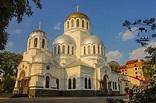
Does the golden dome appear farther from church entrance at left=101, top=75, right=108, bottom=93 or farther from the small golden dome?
church entrance at left=101, top=75, right=108, bottom=93

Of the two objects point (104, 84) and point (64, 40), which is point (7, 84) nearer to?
point (64, 40)

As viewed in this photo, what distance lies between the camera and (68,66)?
100ft

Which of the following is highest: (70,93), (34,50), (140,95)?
(34,50)

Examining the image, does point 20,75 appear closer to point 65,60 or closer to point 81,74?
point 65,60

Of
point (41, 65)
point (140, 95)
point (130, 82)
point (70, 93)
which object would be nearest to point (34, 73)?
point (41, 65)

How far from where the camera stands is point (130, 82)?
4469 centimetres

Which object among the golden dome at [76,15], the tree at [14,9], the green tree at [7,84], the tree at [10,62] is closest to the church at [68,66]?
the golden dome at [76,15]

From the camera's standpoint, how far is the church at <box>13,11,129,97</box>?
26.7 m

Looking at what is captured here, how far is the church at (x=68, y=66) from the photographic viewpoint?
26734 millimetres

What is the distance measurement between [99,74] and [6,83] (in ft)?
65.7

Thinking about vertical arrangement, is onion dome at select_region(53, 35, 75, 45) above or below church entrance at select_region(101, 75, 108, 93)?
above

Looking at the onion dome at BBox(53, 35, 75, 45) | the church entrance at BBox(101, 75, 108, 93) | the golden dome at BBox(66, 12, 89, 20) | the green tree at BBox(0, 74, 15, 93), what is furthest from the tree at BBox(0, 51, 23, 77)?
the church entrance at BBox(101, 75, 108, 93)

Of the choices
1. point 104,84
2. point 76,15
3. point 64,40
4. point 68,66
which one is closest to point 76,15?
point 76,15

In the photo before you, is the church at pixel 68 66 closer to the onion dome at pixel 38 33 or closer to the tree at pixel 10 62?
the onion dome at pixel 38 33
